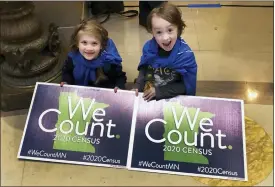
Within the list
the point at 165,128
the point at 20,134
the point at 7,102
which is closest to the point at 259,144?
the point at 165,128

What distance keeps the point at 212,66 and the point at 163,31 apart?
69 centimetres

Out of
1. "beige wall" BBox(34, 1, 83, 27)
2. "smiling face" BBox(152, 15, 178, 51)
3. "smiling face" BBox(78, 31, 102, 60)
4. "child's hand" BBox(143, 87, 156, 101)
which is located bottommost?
"child's hand" BBox(143, 87, 156, 101)

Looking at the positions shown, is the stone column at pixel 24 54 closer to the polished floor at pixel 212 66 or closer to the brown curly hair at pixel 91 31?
the polished floor at pixel 212 66

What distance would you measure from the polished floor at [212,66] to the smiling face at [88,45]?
299 mm

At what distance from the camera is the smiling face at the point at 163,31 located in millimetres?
1014

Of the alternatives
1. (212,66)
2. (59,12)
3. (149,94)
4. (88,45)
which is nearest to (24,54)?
(59,12)

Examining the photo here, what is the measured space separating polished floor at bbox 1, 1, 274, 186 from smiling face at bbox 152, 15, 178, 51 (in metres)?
0.35

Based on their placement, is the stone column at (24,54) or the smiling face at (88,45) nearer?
the smiling face at (88,45)

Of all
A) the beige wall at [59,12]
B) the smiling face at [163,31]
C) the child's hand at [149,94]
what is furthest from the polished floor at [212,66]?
the smiling face at [163,31]

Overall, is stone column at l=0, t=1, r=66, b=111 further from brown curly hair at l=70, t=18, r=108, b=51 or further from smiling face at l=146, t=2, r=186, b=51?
smiling face at l=146, t=2, r=186, b=51

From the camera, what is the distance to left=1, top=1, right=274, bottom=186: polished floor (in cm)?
111

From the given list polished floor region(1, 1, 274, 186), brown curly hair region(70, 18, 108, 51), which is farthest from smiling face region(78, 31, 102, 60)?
polished floor region(1, 1, 274, 186)

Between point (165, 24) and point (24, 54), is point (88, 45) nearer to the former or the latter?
point (165, 24)

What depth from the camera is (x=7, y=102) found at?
1325 mm
